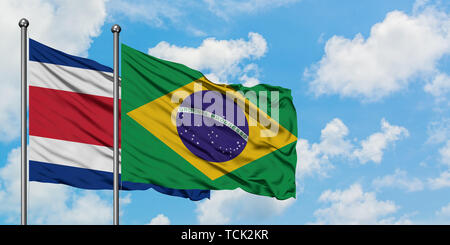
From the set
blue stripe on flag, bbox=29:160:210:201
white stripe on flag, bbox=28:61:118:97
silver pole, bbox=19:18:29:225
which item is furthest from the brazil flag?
silver pole, bbox=19:18:29:225

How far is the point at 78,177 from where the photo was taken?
47.4 ft

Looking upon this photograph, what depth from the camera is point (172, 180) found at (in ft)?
48.2

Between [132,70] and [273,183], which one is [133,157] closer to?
[132,70]

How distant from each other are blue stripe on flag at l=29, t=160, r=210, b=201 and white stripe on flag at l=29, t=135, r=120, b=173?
95mm

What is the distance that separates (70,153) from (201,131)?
9.49 feet

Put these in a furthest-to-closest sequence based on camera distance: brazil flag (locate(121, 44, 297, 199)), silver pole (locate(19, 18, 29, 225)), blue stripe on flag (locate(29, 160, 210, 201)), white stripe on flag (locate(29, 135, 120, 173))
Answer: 1. brazil flag (locate(121, 44, 297, 199))
2. white stripe on flag (locate(29, 135, 120, 173))
3. blue stripe on flag (locate(29, 160, 210, 201))
4. silver pole (locate(19, 18, 29, 225))

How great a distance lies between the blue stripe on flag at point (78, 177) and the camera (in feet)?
46.3

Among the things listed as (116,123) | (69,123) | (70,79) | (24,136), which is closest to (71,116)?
(69,123)

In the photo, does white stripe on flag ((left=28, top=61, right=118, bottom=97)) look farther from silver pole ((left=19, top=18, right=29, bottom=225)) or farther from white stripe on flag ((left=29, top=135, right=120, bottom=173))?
white stripe on flag ((left=29, top=135, right=120, bottom=173))

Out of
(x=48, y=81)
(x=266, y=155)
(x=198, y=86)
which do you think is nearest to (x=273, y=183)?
(x=266, y=155)

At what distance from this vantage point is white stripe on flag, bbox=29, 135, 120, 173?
1427 centimetres

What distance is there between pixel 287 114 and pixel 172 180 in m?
3.69

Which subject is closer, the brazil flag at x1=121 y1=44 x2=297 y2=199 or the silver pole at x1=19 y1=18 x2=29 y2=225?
the silver pole at x1=19 y1=18 x2=29 y2=225
